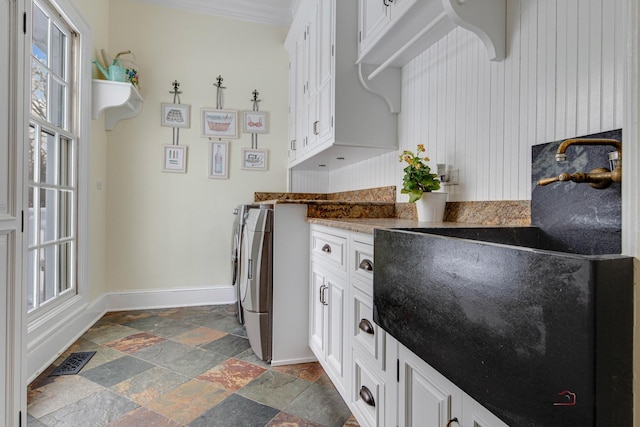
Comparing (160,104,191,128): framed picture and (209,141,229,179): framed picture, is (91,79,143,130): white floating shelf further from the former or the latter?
(209,141,229,179): framed picture

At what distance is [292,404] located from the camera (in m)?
1.58

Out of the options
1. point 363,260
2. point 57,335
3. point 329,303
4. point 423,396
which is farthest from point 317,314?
point 57,335

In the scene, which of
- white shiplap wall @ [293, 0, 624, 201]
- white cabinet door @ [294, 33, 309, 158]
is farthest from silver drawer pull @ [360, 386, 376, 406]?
white cabinet door @ [294, 33, 309, 158]

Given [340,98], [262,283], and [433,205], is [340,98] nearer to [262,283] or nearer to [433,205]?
[433,205]

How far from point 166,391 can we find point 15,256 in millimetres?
954

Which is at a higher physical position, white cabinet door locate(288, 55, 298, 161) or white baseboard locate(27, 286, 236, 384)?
white cabinet door locate(288, 55, 298, 161)

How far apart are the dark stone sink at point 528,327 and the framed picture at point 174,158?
9.27 feet

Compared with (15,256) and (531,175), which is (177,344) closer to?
(15,256)

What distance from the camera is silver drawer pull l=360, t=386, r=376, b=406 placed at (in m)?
1.21

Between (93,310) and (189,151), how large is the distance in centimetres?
157

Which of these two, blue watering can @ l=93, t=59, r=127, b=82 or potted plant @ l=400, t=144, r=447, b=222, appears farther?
blue watering can @ l=93, t=59, r=127, b=82

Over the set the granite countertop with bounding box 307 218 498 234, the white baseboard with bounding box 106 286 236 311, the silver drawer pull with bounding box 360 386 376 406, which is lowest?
the white baseboard with bounding box 106 286 236 311

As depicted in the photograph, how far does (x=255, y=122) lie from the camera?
3256mm

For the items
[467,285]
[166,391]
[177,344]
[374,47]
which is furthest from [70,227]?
[467,285]
